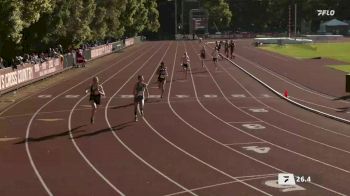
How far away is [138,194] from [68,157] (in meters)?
4.27

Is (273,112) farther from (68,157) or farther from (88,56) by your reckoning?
(88,56)

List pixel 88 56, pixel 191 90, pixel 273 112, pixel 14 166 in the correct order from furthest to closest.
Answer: pixel 88 56, pixel 191 90, pixel 273 112, pixel 14 166

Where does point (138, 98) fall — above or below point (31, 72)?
below

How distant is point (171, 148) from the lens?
15.9 m

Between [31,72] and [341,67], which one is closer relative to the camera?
[31,72]

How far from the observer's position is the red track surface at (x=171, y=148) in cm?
1195

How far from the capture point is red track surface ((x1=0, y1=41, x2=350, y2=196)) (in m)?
11.9

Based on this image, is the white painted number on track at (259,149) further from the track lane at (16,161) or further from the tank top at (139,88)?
the tank top at (139,88)

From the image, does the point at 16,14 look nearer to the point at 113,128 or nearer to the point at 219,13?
the point at 113,128

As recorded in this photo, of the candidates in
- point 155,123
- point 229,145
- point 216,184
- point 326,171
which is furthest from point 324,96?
point 216,184

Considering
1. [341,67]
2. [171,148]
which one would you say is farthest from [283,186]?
[341,67]

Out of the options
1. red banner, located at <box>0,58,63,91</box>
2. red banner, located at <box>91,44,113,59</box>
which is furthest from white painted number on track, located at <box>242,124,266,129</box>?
red banner, located at <box>91,44,113,59</box>

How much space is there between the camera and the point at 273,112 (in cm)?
2292

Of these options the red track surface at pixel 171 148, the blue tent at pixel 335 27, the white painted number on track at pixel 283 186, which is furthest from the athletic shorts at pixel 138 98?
the blue tent at pixel 335 27
